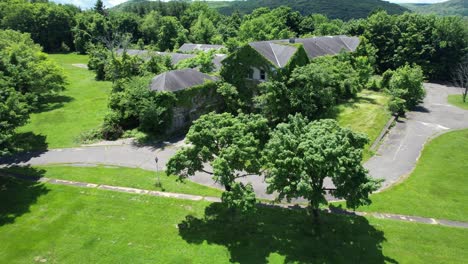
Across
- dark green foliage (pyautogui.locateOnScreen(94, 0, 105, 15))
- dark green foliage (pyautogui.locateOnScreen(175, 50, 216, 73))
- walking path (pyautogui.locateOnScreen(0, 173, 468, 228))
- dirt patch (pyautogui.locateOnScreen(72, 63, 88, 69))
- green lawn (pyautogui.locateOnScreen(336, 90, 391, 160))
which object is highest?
dark green foliage (pyautogui.locateOnScreen(94, 0, 105, 15))

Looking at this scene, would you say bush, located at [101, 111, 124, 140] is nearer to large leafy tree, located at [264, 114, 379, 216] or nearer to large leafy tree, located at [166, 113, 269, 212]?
large leafy tree, located at [166, 113, 269, 212]

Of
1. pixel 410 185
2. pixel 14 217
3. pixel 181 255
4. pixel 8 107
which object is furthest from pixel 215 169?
pixel 8 107

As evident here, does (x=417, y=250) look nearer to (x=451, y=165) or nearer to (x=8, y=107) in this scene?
(x=451, y=165)

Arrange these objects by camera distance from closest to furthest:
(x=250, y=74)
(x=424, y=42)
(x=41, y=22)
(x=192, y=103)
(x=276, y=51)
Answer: (x=192, y=103)
(x=250, y=74)
(x=276, y=51)
(x=424, y=42)
(x=41, y=22)

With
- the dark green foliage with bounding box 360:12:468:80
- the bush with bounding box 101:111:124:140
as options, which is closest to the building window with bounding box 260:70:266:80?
the bush with bounding box 101:111:124:140

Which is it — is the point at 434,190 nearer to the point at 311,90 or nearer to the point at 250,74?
the point at 311,90

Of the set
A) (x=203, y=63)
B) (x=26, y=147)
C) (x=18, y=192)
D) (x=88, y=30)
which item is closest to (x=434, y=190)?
(x=203, y=63)
